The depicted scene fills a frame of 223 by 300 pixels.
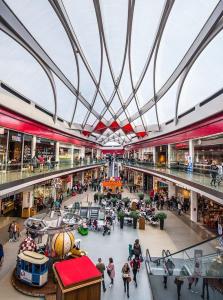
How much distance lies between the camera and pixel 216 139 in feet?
52.8

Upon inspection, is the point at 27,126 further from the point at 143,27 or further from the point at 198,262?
the point at 198,262

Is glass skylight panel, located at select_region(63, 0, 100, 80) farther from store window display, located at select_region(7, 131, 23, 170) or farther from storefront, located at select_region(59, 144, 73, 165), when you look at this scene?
storefront, located at select_region(59, 144, 73, 165)

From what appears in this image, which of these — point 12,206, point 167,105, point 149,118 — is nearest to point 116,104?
point 149,118

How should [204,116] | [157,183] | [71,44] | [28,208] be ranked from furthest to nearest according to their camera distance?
1. [157,183]
2. [28,208]
3. [204,116]
4. [71,44]

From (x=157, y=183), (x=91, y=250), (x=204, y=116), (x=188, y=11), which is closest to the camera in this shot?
(x=188, y=11)

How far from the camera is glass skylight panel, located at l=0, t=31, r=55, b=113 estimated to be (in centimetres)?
1374

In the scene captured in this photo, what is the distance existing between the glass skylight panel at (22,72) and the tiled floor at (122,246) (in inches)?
463

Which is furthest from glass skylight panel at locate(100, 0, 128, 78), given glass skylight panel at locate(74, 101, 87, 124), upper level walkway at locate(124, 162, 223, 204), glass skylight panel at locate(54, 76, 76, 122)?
glass skylight panel at locate(74, 101, 87, 124)

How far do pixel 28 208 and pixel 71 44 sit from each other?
1381cm

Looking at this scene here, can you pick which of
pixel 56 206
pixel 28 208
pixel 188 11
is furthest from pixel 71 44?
pixel 56 206

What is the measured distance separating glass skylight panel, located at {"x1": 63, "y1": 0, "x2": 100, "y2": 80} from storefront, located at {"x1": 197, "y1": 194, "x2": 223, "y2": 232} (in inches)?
Result: 616

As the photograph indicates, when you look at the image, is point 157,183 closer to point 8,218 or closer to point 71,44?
point 8,218

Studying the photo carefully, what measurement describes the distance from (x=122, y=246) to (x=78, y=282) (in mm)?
9538

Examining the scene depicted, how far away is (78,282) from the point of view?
448 centimetres
